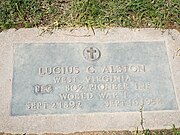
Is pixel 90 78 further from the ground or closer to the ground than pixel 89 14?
closer to the ground

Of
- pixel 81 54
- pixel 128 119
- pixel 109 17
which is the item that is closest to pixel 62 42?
pixel 81 54

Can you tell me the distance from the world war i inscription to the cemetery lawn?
0.29 m

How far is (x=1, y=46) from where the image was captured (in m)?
3.43

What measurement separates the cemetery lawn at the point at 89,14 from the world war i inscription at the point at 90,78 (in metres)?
0.29

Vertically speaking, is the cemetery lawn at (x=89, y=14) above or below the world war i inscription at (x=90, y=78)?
above

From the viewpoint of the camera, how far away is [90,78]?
127 inches

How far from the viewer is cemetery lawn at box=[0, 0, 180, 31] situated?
363cm

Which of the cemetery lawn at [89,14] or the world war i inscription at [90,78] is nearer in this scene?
the world war i inscription at [90,78]

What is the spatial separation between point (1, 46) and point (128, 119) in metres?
1.38

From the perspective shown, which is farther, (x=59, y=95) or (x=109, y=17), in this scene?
(x=109, y=17)

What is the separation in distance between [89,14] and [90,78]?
0.78 metres

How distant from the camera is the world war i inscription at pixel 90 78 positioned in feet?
10.1

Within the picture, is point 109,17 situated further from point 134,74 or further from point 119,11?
point 134,74

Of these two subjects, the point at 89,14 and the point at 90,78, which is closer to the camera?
the point at 90,78
